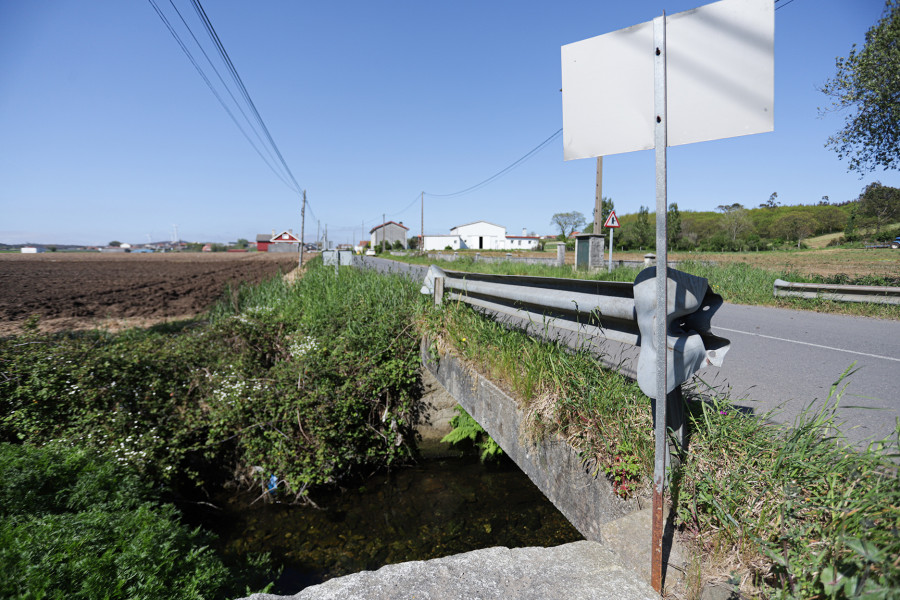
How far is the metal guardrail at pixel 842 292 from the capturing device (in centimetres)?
846

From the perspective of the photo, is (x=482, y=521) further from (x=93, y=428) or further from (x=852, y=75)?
(x=852, y=75)

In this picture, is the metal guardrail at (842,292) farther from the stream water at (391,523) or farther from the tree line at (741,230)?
the tree line at (741,230)

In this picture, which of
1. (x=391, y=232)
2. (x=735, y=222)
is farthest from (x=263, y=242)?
(x=735, y=222)

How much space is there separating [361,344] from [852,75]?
14.5m

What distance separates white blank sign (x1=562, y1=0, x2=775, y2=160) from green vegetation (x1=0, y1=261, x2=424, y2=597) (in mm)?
4040

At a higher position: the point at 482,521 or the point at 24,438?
the point at 24,438

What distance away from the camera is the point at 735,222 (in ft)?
188

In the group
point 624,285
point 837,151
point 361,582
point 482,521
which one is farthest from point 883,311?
point 361,582

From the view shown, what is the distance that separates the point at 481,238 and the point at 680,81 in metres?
106

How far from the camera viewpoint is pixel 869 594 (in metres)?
1.10

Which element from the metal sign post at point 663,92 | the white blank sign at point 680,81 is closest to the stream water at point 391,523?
the metal sign post at point 663,92

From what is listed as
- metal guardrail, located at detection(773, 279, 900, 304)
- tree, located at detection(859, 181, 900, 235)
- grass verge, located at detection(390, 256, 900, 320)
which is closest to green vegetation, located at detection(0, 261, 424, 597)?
grass verge, located at detection(390, 256, 900, 320)

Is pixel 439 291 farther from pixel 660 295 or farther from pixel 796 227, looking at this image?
pixel 796 227

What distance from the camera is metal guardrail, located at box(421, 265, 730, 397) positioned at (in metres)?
1.92
